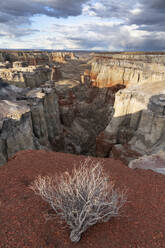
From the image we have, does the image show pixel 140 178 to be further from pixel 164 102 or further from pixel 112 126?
pixel 112 126

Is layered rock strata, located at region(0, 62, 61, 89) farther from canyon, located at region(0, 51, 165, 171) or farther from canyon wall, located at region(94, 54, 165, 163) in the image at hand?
canyon wall, located at region(94, 54, 165, 163)

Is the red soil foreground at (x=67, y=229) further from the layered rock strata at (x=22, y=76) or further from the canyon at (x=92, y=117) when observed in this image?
the layered rock strata at (x=22, y=76)

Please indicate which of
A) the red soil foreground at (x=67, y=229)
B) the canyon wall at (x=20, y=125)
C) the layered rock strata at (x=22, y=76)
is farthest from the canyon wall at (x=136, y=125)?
the layered rock strata at (x=22, y=76)

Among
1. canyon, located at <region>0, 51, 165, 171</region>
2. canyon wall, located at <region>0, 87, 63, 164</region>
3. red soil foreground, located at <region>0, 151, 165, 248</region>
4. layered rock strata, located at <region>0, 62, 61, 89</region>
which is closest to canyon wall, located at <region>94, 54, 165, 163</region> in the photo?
canyon, located at <region>0, 51, 165, 171</region>

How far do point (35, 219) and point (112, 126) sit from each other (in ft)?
65.6

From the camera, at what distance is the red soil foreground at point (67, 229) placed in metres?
4.27

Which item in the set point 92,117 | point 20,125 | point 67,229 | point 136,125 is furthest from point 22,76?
point 67,229

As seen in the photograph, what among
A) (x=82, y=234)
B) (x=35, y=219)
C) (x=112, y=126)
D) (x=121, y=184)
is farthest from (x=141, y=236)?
(x=112, y=126)

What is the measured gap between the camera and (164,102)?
1820cm

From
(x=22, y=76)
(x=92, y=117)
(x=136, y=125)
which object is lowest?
(x=92, y=117)

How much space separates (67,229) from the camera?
4.56m

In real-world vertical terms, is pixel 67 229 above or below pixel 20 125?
above

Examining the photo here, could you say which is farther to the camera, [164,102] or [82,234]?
[164,102]

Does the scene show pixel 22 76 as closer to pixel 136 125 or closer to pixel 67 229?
Answer: pixel 136 125
